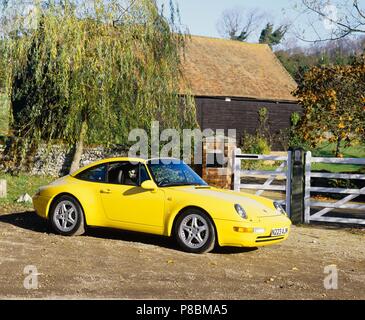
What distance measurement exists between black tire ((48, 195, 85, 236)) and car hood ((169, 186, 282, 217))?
5.96 feet

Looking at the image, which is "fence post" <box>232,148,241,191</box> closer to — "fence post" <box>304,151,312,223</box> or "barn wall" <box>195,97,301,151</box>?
"fence post" <box>304,151,312,223</box>

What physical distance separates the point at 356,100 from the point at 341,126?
231 cm

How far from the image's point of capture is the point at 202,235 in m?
8.68

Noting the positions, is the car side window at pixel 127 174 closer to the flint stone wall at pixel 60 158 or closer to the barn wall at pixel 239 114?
the flint stone wall at pixel 60 158

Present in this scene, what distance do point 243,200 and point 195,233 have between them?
0.91 m

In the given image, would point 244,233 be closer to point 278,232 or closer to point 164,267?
point 278,232

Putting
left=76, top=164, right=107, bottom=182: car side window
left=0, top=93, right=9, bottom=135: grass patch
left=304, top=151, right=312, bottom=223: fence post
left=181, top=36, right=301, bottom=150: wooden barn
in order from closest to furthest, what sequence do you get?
left=76, top=164, right=107, bottom=182: car side window, left=304, top=151, right=312, bottom=223: fence post, left=0, top=93, right=9, bottom=135: grass patch, left=181, top=36, right=301, bottom=150: wooden barn

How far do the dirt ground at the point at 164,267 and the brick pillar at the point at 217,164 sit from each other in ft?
13.1

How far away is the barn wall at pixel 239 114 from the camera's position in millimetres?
32188

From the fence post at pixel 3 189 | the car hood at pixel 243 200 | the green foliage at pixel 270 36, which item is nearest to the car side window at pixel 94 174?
the car hood at pixel 243 200

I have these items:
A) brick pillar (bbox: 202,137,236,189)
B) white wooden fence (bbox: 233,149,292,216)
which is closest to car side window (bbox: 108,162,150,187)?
white wooden fence (bbox: 233,149,292,216)

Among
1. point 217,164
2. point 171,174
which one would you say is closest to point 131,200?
point 171,174

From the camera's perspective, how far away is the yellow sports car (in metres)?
8.53

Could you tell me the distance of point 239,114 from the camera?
33.2 m
